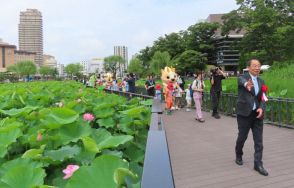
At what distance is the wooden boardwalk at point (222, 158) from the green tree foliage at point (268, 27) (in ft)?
50.9

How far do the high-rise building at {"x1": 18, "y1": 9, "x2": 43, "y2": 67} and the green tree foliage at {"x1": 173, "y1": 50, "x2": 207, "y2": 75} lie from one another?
134569 millimetres

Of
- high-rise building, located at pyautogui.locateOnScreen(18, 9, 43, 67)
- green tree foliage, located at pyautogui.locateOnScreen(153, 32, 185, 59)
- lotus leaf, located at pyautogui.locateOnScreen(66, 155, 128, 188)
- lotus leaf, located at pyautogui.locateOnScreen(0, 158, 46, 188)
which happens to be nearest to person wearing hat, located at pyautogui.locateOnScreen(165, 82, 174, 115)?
lotus leaf, located at pyautogui.locateOnScreen(0, 158, 46, 188)

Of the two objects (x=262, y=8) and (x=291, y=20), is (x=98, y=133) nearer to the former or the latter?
(x=262, y=8)

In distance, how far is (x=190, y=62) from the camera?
53344 mm

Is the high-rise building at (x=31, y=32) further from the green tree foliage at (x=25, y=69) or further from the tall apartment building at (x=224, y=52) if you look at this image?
the tall apartment building at (x=224, y=52)

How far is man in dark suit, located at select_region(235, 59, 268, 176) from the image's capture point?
17.7 ft

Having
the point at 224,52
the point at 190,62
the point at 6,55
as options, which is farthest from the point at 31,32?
the point at 190,62

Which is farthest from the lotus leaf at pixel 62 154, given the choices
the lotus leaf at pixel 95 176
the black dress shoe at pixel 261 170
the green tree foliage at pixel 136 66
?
the green tree foliage at pixel 136 66

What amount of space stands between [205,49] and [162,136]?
2273 inches

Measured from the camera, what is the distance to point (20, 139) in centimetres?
297

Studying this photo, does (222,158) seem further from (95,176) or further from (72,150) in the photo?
(95,176)

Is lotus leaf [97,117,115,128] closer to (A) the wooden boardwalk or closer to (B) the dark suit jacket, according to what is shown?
(A) the wooden boardwalk

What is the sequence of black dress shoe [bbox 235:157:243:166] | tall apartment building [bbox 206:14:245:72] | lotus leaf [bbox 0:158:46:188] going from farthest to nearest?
tall apartment building [bbox 206:14:245:72], black dress shoe [bbox 235:157:243:166], lotus leaf [bbox 0:158:46:188]

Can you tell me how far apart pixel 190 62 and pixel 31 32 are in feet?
479
